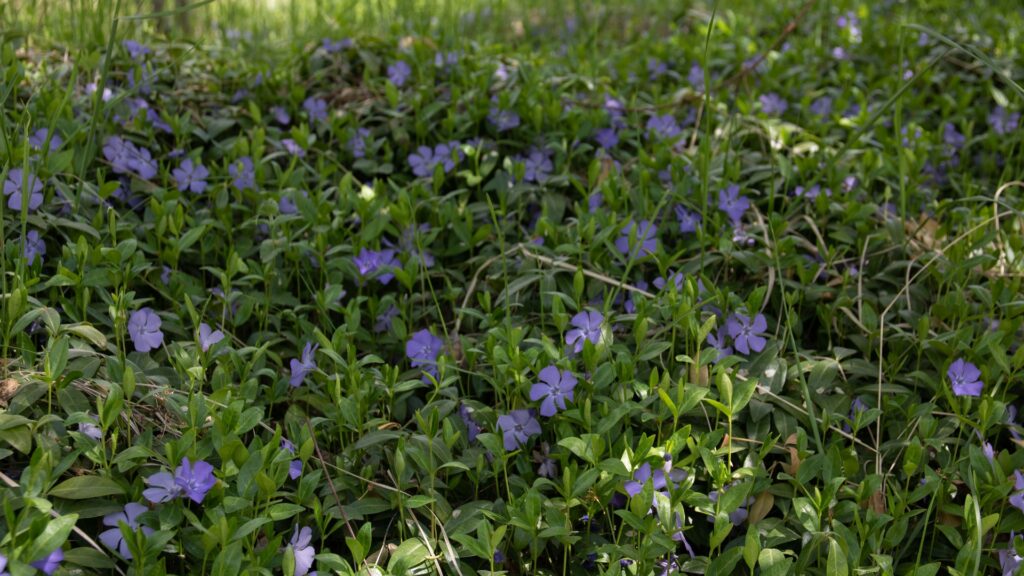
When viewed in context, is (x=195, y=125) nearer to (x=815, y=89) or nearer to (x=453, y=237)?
(x=453, y=237)

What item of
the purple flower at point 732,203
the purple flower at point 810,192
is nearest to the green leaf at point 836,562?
the purple flower at point 732,203

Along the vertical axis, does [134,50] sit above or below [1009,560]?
above

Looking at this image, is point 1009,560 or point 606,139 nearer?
point 1009,560

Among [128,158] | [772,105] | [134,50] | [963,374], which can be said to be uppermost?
[134,50]

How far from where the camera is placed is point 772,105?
3.05 m

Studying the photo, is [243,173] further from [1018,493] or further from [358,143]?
[1018,493]

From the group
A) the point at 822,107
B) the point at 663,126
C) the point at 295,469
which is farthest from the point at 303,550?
the point at 822,107

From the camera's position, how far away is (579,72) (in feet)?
10.3

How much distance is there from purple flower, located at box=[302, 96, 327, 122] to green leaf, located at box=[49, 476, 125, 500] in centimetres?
154

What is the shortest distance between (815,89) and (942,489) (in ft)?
6.74

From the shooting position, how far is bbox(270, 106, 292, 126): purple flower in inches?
Answer: 109

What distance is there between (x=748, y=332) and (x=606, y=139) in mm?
916

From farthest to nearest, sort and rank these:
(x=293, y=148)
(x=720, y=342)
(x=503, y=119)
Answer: (x=503, y=119)
(x=293, y=148)
(x=720, y=342)

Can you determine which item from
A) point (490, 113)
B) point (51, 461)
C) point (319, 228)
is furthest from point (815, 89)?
point (51, 461)
